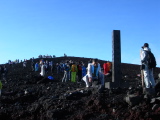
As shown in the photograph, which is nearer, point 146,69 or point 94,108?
point 94,108

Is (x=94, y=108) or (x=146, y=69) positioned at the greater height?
(x=146, y=69)

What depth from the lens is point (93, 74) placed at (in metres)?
13.3

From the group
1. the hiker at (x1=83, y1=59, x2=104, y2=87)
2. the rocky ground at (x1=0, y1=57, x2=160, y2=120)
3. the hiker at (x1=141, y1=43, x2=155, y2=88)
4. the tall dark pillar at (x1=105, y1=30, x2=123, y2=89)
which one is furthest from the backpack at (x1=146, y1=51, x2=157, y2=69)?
the tall dark pillar at (x1=105, y1=30, x2=123, y2=89)

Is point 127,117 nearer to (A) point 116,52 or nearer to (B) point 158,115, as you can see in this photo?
(B) point 158,115

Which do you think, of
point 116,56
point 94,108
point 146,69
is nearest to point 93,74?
point 116,56

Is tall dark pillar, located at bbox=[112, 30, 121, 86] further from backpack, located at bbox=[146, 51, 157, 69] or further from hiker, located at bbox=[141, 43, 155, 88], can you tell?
backpack, located at bbox=[146, 51, 157, 69]

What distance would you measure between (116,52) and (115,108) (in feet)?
16.8

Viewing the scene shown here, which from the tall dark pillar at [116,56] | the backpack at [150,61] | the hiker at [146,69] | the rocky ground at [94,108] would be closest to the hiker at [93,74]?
the tall dark pillar at [116,56]

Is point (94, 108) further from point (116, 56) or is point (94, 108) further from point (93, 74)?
point (116, 56)

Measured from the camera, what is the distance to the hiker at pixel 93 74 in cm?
1270

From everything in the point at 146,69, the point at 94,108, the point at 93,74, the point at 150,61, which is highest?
→ the point at 150,61

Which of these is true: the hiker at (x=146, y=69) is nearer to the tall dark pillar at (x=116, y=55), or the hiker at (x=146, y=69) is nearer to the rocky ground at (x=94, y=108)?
the rocky ground at (x=94, y=108)

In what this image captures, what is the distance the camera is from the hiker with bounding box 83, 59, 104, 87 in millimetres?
12703

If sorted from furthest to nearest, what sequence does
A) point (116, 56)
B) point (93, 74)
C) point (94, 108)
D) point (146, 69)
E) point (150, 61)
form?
point (116, 56), point (93, 74), point (146, 69), point (150, 61), point (94, 108)
